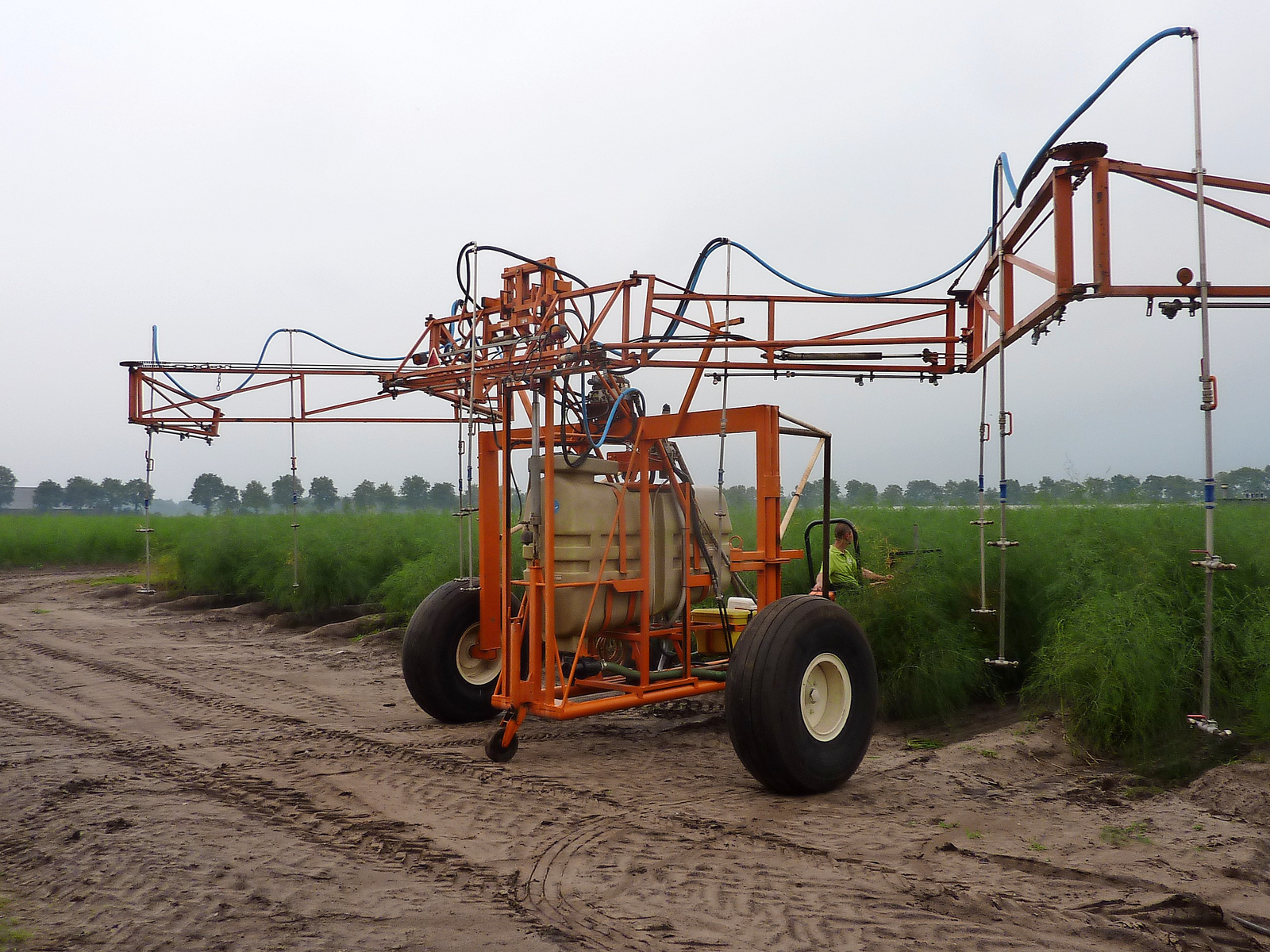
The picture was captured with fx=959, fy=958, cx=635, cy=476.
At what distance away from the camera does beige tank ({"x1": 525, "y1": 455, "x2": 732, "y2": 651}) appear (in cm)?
628

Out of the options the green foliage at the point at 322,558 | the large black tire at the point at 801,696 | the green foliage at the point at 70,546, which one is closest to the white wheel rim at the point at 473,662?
the large black tire at the point at 801,696

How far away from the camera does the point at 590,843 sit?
495 cm

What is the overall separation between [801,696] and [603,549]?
5.36 feet

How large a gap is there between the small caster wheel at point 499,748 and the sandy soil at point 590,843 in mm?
102

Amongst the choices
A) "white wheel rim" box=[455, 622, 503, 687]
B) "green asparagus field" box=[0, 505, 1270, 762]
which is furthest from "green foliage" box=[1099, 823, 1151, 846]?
"white wheel rim" box=[455, 622, 503, 687]

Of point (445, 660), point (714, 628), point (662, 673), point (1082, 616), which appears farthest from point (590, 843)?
point (1082, 616)

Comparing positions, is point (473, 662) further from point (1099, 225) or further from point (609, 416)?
Answer: point (1099, 225)

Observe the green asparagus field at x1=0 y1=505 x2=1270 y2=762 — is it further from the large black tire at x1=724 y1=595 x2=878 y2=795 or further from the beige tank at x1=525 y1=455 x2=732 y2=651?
the beige tank at x1=525 y1=455 x2=732 y2=651

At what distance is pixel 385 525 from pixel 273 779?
12.2 m

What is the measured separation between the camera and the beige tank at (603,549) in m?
6.28

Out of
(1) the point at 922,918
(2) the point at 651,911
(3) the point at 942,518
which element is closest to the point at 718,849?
(2) the point at 651,911

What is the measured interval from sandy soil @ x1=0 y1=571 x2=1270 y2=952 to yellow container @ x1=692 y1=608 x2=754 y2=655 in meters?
0.71

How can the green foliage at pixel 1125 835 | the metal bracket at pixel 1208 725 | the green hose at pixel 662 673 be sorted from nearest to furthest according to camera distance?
1. the metal bracket at pixel 1208 725
2. the green foliage at pixel 1125 835
3. the green hose at pixel 662 673

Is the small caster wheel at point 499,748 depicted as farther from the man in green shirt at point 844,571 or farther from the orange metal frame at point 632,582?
the man in green shirt at point 844,571
